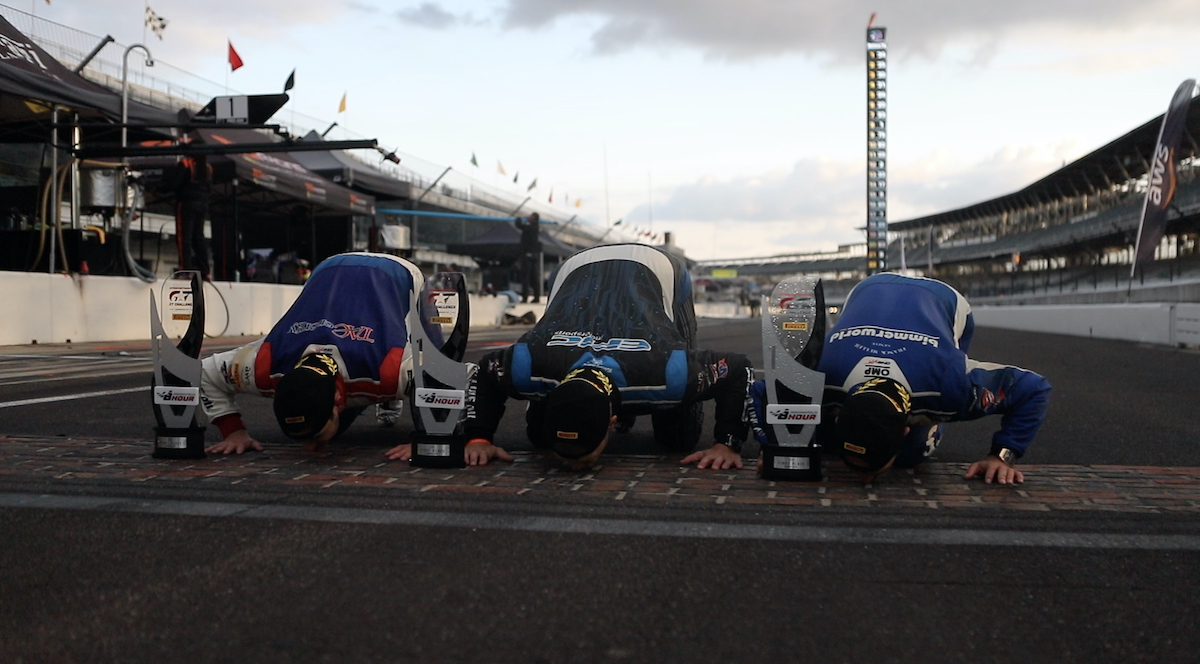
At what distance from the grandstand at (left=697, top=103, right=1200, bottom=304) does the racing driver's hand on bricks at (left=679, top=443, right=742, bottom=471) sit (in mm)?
20383

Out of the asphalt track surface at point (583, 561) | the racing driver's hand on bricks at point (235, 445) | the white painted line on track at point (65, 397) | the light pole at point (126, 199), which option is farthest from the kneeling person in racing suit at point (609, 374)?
the light pole at point (126, 199)

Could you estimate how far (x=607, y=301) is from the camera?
5.33m

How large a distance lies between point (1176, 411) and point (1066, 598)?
613 cm

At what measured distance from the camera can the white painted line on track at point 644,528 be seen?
3.43m

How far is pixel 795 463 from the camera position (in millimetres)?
4543

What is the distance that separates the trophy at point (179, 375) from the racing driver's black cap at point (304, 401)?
0.75 m

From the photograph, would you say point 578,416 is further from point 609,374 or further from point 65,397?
point 65,397

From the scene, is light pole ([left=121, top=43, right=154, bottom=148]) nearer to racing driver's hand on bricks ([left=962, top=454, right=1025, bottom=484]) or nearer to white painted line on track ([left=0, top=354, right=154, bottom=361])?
white painted line on track ([left=0, top=354, right=154, bottom=361])

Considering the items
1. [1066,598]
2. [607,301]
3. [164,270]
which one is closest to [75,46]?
[164,270]

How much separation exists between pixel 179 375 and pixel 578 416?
2.44m

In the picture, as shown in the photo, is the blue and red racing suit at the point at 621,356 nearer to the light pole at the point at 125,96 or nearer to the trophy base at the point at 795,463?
the trophy base at the point at 795,463

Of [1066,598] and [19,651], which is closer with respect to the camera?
[19,651]

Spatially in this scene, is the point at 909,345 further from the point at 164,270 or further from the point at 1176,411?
the point at 164,270

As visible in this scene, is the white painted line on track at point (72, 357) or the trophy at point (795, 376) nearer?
the trophy at point (795, 376)
